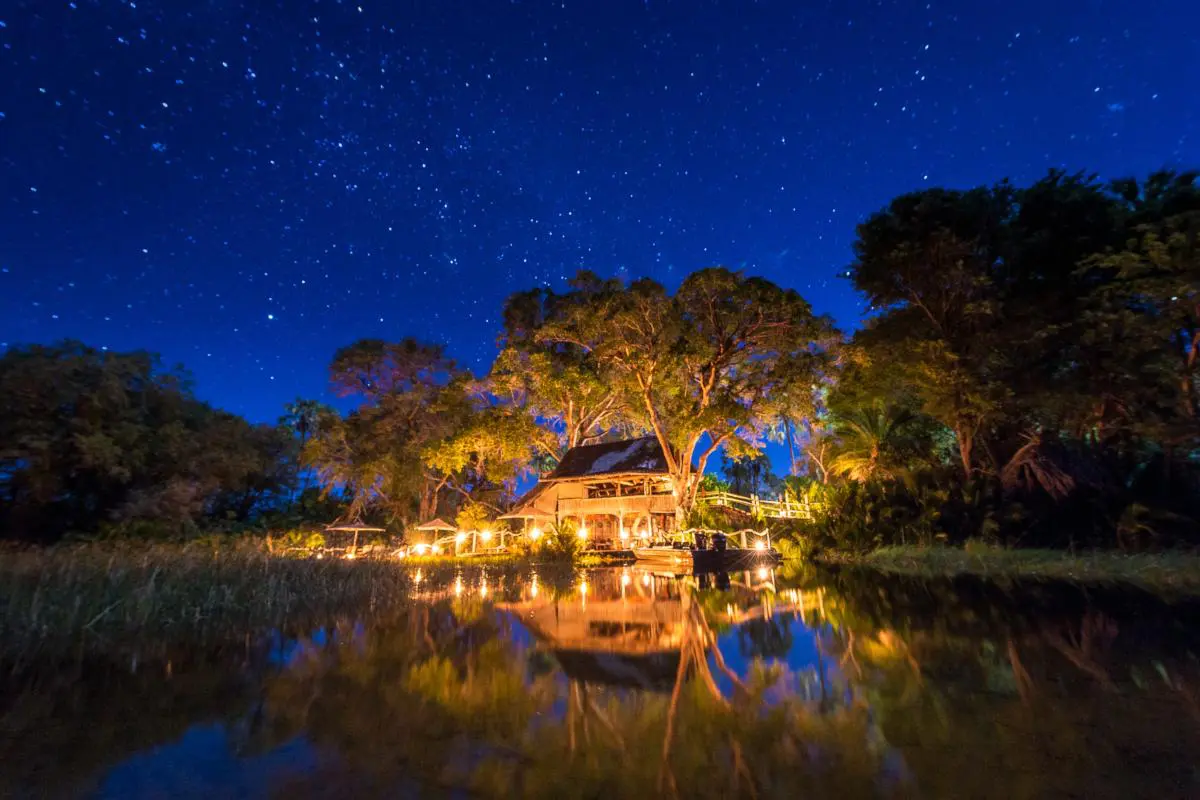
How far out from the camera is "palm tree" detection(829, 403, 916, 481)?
26062 millimetres

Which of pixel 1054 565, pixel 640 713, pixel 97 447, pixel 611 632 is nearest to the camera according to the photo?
pixel 640 713

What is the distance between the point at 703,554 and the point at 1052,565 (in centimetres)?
1106

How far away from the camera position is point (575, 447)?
35156 mm

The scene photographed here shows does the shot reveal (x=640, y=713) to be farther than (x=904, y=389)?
No

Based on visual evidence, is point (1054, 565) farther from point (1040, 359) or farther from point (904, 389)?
point (904, 389)

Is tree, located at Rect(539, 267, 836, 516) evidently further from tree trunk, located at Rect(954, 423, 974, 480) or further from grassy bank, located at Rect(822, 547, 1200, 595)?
grassy bank, located at Rect(822, 547, 1200, 595)

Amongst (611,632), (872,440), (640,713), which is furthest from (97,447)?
(872,440)

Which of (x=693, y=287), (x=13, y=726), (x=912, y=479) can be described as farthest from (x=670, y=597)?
(x=693, y=287)

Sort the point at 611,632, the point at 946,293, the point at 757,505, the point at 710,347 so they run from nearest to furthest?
the point at 611,632 < the point at 946,293 < the point at 710,347 < the point at 757,505

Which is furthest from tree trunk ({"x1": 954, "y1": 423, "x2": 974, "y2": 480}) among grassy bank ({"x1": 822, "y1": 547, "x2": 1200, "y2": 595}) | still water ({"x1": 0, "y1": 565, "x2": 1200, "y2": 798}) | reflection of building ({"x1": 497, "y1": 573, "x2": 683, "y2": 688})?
reflection of building ({"x1": 497, "y1": 573, "x2": 683, "y2": 688})

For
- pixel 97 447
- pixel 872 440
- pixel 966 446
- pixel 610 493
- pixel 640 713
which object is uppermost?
pixel 97 447

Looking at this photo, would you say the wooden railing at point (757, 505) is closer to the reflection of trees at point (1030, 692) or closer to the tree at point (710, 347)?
the tree at point (710, 347)

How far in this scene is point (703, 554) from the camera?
2269cm

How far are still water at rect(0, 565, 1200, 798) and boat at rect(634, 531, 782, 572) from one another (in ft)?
43.5
